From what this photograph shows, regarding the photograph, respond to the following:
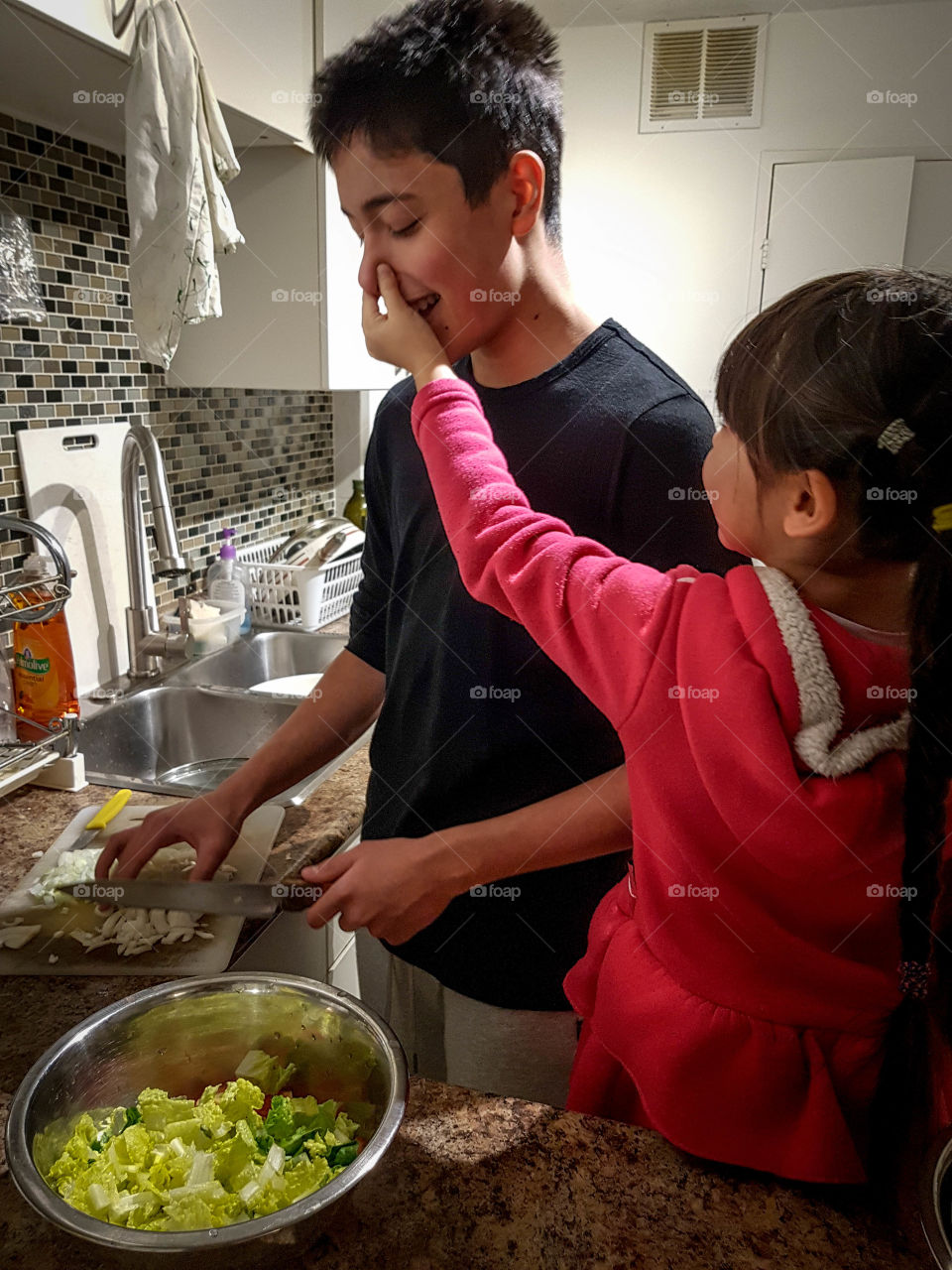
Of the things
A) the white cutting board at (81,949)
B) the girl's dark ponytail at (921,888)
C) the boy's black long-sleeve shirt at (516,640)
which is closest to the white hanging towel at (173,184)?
the boy's black long-sleeve shirt at (516,640)

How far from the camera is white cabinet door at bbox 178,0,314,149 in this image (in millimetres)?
1202

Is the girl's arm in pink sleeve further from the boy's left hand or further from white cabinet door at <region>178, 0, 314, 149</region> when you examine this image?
white cabinet door at <region>178, 0, 314, 149</region>

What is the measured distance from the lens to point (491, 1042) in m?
1.03

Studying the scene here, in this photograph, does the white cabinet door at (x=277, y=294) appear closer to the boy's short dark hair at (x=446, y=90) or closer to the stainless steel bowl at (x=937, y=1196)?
the boy's short dark hair at (x=446, y=90)

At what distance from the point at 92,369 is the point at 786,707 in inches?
52.1

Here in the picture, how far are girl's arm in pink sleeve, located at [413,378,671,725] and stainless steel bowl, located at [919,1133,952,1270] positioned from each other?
318mm

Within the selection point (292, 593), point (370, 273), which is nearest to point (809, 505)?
point (370, 273)

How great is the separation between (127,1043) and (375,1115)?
0.63ft

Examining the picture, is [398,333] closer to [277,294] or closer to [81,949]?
[81,949]

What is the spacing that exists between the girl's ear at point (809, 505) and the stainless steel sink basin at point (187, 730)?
0.97 m

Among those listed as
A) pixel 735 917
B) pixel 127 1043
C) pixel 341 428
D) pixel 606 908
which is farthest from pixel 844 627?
pixel 341 428

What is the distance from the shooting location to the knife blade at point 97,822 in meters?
1.00

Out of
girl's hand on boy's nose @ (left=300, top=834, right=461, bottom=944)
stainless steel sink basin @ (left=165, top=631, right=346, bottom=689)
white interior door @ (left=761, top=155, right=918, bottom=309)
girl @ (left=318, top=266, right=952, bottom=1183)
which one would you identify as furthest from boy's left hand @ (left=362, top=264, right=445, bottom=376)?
white interior door @ (left=761, top=155, right=918, bottom=309)

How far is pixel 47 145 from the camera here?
1.30 meters
